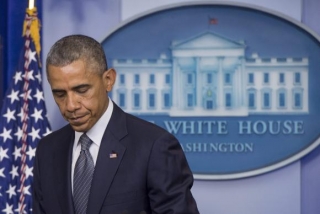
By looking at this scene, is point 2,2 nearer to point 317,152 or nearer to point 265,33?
point 265,33

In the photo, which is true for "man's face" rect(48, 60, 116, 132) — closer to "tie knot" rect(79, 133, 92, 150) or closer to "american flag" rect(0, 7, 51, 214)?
"tie knot" rect(79, 133, 92, 150)

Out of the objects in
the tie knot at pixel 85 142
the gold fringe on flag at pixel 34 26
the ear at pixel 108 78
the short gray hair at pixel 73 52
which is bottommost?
the tie knot at pixel 85 142

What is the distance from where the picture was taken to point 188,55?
3244 millimetres

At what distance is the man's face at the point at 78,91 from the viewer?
1681 mm

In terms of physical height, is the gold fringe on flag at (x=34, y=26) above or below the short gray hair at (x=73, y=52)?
above

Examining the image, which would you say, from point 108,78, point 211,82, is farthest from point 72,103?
point 211,82

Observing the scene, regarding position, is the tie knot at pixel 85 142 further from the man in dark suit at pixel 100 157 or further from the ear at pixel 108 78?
the ear at pixel 108 78

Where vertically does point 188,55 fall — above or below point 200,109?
above

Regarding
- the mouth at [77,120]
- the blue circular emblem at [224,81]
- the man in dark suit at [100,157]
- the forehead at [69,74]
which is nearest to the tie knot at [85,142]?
the man in dark suit at [100,157]

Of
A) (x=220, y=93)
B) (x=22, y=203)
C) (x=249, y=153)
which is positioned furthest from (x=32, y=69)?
(x=249, y=153)

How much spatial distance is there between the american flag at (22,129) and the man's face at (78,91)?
1.56m

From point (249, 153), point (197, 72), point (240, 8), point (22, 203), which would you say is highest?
point (240, 8)

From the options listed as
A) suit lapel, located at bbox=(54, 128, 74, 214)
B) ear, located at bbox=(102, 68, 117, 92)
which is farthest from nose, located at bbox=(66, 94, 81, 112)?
suit lapel, located at bbox=(54, 128, 74, 214)

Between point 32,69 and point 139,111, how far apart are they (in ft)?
1.91
